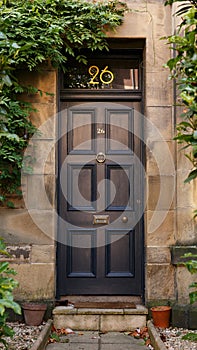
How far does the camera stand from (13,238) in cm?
520

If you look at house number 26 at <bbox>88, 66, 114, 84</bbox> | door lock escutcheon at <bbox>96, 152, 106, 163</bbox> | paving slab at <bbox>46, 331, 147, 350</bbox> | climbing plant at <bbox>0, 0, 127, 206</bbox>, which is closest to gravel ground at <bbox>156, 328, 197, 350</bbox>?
paving slab at <bbox>46, 331, 147, 350</bbox>

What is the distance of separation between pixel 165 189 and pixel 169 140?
0.55 m

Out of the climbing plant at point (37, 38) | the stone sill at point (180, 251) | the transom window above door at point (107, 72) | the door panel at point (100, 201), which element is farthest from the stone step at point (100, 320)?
the transom window above door at point (107, 72)

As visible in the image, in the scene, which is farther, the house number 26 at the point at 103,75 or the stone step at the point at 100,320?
the house number 26 at the point at 103,75

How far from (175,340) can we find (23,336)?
58.4 inches

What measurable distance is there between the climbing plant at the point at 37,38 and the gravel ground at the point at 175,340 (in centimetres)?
211

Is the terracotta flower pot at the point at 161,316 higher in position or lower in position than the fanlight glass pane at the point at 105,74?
lower

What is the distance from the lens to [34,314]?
4.94 metres

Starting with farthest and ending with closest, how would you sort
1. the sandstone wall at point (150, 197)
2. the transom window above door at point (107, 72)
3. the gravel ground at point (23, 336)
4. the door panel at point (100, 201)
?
the transom window above door at point (107, 72), the door panel at point (100, 201), the sandstone wall at point (150, 197), the gravel ground at point (23, 336)

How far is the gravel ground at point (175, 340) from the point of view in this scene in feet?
14.4

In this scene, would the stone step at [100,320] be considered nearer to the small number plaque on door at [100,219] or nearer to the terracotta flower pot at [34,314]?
the terracotta flower pot at [34,314]

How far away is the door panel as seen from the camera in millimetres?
5488

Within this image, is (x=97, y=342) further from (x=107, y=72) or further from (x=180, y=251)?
(x=107, y=72)

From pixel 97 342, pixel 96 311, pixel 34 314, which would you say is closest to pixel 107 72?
pixel 96 311
